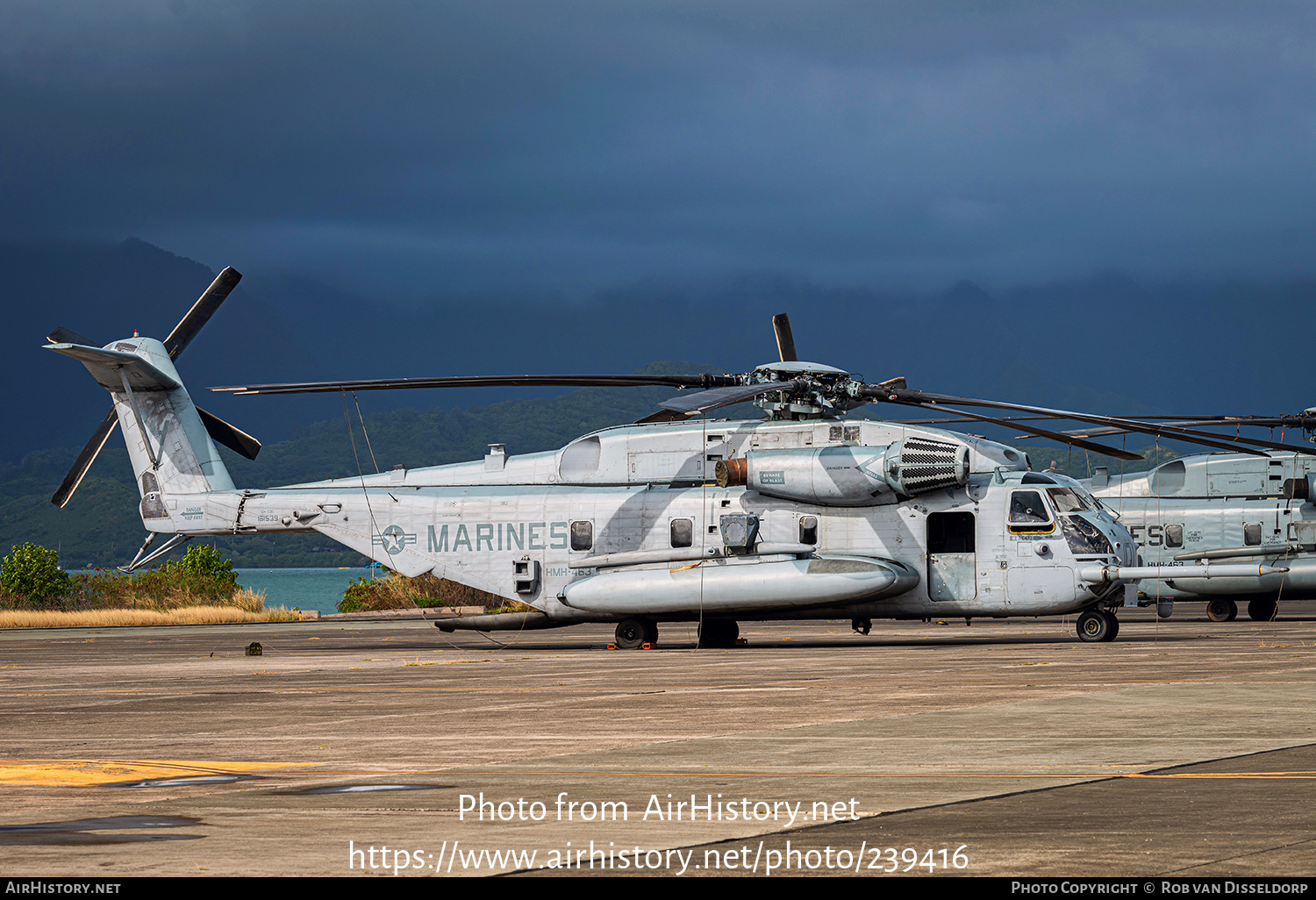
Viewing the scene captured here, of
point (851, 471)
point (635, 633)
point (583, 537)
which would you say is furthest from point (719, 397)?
point (635, 633)

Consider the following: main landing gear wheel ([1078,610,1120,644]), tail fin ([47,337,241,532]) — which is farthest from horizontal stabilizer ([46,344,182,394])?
main landing gear wheel ([1078,610,1120,644])

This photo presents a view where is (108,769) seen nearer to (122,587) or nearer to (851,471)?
(851,471)

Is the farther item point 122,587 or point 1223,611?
point 122,587

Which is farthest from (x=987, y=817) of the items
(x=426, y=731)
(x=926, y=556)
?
(x=926, y=556)

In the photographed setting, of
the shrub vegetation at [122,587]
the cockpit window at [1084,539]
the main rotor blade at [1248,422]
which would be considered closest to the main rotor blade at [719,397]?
the main rotor blade at [1248,422]

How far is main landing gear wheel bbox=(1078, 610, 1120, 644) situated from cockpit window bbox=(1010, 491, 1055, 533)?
1893mm

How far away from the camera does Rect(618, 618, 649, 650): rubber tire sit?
2909cm

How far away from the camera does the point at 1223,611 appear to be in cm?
3950

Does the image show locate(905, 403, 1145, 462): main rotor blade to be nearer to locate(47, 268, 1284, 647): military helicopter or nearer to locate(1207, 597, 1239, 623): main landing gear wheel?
locate(47, 268, 1284, 647): military helicopter

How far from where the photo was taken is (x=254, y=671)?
73.7 feet

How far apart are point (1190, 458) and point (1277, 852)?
117 ft

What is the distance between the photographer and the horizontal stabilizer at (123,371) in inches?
1241

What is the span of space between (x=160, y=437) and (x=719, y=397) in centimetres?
1449
